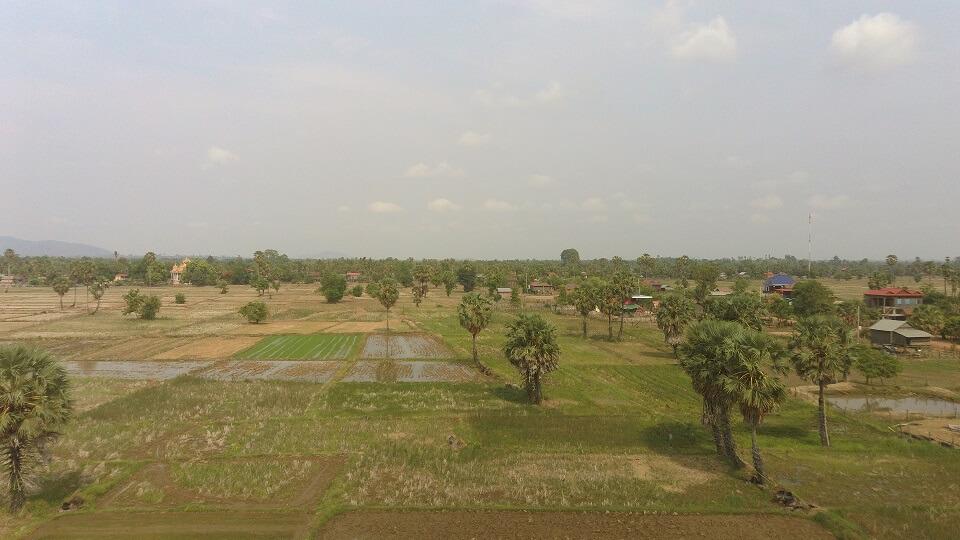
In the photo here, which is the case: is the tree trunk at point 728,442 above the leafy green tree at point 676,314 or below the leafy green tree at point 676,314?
below

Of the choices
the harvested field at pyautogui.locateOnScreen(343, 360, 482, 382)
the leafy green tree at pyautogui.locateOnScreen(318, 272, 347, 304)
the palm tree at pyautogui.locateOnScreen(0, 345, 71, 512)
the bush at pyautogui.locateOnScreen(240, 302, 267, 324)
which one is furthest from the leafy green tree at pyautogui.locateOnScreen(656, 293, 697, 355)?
the leafy green tree at pyautogui.locateOnScreen(318, 272, 347, 304)

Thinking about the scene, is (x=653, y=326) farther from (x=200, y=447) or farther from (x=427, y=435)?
(x=200, y=447)

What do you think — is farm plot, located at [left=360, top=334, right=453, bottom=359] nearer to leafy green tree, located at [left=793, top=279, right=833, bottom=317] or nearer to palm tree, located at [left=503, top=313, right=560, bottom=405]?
→ palm tree, located at [left=503, top=313, right=560, bottom=405]

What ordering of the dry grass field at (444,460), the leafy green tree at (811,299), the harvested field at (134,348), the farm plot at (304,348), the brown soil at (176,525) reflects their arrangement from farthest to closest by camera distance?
1. the leafy green tree at (811,299)
2. the farm plot at (304,348)
3. the harvested field at (134,348)
4. the dry grass field at (444,460)
5. the brown soil at (176,525)

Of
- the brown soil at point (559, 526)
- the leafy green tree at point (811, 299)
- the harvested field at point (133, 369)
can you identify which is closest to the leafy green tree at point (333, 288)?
the harvested field at point (133, 369)

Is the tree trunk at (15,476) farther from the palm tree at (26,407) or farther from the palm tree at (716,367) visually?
the palm tree at (716,367)

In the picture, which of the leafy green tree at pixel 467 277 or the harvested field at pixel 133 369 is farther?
the leafy green tree at pixel 467 277
